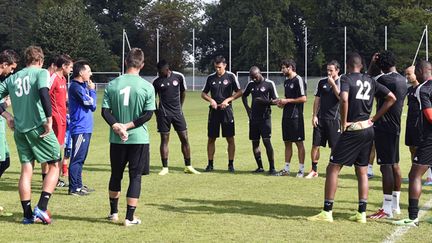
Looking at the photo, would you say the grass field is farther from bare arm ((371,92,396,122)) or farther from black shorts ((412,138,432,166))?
bare arm ((371,92,396,122))

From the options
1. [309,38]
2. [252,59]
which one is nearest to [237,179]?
[252,59]

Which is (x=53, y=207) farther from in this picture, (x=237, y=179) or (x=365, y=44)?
(x=365, y=44)

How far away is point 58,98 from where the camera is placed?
10.6 meters

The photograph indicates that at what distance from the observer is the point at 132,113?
8.52 m

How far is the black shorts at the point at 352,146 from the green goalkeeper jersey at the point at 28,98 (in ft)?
12.1

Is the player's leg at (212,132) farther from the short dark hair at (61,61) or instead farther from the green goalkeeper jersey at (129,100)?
the green goalkeeper jersey at (129,100)

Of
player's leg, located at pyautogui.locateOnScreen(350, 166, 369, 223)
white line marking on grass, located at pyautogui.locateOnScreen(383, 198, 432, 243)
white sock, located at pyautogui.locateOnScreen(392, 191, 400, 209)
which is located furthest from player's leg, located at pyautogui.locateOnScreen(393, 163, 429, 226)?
white sock, located at pyautogui.locateOnScreen(392, 191, 400, 209)

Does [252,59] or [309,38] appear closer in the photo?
[252,59]

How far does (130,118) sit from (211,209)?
209 cm

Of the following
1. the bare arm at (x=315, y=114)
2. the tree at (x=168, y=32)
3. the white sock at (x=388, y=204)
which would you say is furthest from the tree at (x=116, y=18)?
the white sock at (x=388, y=204)

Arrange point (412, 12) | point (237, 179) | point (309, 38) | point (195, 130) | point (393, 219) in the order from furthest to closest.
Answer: point (309, 38), point (412, 12), point (195, 130), point (237, 179), point (393, 219)

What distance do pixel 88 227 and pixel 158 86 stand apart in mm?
5532

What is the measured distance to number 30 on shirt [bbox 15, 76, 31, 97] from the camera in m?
8.63

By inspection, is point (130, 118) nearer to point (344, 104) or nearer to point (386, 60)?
point (344, 104)
